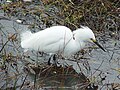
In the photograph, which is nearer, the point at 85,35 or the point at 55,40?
the point at 55,40

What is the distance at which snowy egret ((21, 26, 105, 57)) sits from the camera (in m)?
A: 4.68

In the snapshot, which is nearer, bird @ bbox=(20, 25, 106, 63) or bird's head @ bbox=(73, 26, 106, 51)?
bird @ bbox=(20, 25, 106, 63)

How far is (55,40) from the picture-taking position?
470 centimetres

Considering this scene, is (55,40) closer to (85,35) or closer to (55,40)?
(55,40)

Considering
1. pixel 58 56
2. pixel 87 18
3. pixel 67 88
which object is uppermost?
pixel 87 18

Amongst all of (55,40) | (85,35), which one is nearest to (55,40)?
(55,40)

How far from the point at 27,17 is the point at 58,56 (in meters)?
1.66

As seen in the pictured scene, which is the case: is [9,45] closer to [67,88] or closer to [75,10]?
[67,88]

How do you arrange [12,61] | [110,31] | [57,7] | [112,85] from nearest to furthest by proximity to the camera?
[112,85] < [12,61] < [110,31] < [57,7]

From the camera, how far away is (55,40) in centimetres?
470

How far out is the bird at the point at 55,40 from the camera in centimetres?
468

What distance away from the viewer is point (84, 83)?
13.9ft

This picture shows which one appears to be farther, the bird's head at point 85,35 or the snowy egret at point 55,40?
the bird's head at point 85,35

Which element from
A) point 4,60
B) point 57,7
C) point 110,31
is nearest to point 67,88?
point 4,60
